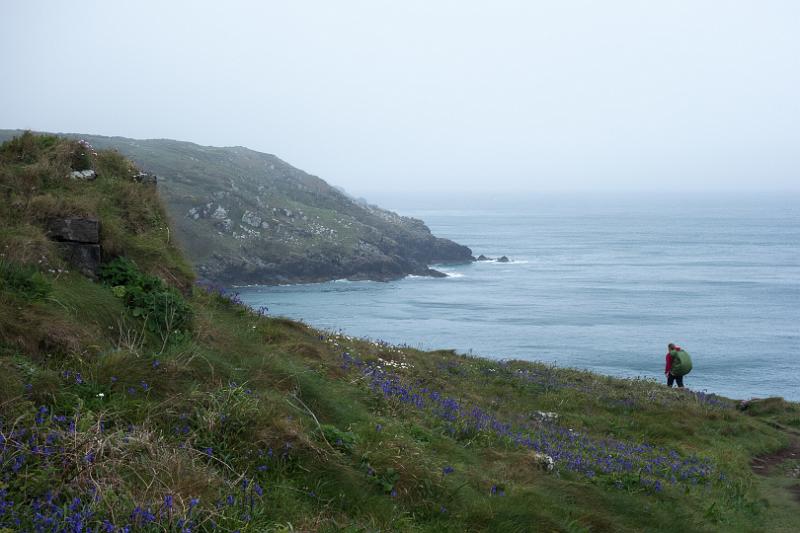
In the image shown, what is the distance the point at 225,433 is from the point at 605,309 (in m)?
79.1

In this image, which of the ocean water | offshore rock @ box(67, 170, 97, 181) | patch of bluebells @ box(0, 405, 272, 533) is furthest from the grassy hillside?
the ocean water

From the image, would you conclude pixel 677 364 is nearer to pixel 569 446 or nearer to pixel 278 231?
pixel 569 446

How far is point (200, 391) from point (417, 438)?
9.47 ft

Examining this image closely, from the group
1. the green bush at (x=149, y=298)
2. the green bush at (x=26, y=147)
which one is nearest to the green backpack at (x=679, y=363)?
the green bush at (x=149, y=298)

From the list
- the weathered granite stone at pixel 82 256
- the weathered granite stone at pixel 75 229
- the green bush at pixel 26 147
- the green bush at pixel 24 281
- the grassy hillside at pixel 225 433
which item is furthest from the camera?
the green bush at pixel 26 147

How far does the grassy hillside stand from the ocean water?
24170 mm

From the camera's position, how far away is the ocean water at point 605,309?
56750mm

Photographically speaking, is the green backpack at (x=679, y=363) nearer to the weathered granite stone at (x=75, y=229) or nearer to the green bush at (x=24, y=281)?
the weathered granite stone at (x=75, y=229)

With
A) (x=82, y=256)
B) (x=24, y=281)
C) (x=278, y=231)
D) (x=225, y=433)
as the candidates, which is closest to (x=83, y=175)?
(x=82, y=256)

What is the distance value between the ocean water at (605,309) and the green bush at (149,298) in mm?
25688

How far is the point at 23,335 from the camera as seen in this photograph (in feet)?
21.6

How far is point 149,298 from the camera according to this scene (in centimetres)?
847

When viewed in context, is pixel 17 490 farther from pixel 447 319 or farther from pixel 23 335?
pixel 447 319

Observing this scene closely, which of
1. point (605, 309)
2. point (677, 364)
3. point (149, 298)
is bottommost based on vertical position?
point (605, 309)
